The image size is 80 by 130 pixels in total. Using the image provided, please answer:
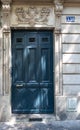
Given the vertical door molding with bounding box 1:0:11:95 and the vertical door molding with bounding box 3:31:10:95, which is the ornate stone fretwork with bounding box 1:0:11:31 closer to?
the vertical door molding with bounding box 1:0:11:95

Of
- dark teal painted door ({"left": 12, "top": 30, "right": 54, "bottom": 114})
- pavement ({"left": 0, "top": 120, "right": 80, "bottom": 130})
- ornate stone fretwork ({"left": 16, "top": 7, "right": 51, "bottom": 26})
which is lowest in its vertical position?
pavement ({"left": 0, "top": 120, "right": 80, "bottom": 130})

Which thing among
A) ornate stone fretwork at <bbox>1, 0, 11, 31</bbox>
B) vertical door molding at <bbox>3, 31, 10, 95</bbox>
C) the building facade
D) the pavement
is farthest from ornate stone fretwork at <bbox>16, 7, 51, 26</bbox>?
the pavement

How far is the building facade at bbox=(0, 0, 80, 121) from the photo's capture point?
9703mm

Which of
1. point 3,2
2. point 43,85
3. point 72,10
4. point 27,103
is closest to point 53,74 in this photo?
point 43,85

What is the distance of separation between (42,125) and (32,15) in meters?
3.26

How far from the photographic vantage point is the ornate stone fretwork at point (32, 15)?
9.73m

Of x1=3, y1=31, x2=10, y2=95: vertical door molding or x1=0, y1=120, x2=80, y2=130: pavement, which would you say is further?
x1=3, y1=31, x2=10, y2=95: vertical door molding

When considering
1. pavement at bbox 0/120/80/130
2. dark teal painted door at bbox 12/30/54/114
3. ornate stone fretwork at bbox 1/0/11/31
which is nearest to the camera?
pavement at bbox 0/120/80/130

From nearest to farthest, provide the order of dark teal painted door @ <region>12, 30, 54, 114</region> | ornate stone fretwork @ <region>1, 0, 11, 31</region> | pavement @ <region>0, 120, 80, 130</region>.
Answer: pavement @ <region>0, 120, 80, 130</region>, ornate stone fretwork @ <region>1, 0, 11, 31</region>, dark teal painted door @ <region>12, 30, 54, 114</region>

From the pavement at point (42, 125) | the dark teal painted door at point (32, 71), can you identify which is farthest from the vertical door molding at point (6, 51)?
the pavement at point (42, 125)

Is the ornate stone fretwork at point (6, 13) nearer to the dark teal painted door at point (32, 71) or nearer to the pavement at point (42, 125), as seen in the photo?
the dark teal painted door at point (32, 71)

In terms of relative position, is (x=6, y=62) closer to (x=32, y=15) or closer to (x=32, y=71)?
(x=32, y=71)

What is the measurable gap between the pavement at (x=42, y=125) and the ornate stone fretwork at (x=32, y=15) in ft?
9.74

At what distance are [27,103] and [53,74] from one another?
120cm
